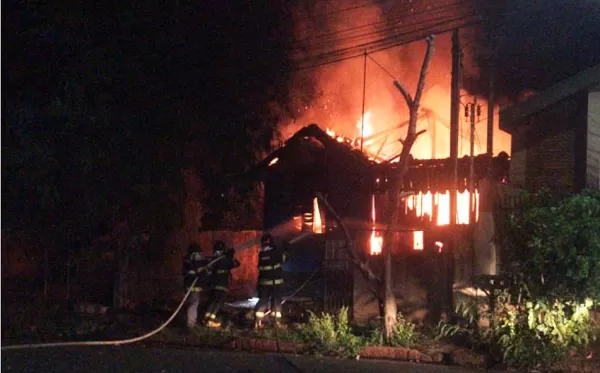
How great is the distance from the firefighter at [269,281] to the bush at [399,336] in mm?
1936

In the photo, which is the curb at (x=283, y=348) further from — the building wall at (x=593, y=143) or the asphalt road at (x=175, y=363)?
the building wall at (x=593, y=143)

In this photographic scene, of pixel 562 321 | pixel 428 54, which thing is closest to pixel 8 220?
pixel 428 54

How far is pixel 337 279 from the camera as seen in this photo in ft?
37.5

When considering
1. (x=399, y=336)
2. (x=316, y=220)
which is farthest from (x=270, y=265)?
(x=316, y=220)

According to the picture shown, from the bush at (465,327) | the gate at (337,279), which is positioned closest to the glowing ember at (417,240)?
the gate at (337,279)

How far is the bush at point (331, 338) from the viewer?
9336 millimetres

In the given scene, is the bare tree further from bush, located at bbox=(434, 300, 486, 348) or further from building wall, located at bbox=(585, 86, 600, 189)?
building wall, located at bbox=(585, 86, 600, 189)

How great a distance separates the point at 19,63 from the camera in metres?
11.1

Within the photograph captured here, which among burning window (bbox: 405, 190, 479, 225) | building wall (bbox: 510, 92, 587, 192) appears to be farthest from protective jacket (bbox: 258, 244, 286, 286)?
burning window (bbox: 405, 190, 479, 225)

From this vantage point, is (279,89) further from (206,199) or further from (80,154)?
(80,154)

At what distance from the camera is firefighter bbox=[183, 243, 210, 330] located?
11102mm

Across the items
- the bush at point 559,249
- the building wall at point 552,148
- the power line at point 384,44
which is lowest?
the bush at point 559,249

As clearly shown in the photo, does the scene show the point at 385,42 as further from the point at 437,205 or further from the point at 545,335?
the point at 545,335

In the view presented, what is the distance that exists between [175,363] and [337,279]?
3.57 m
